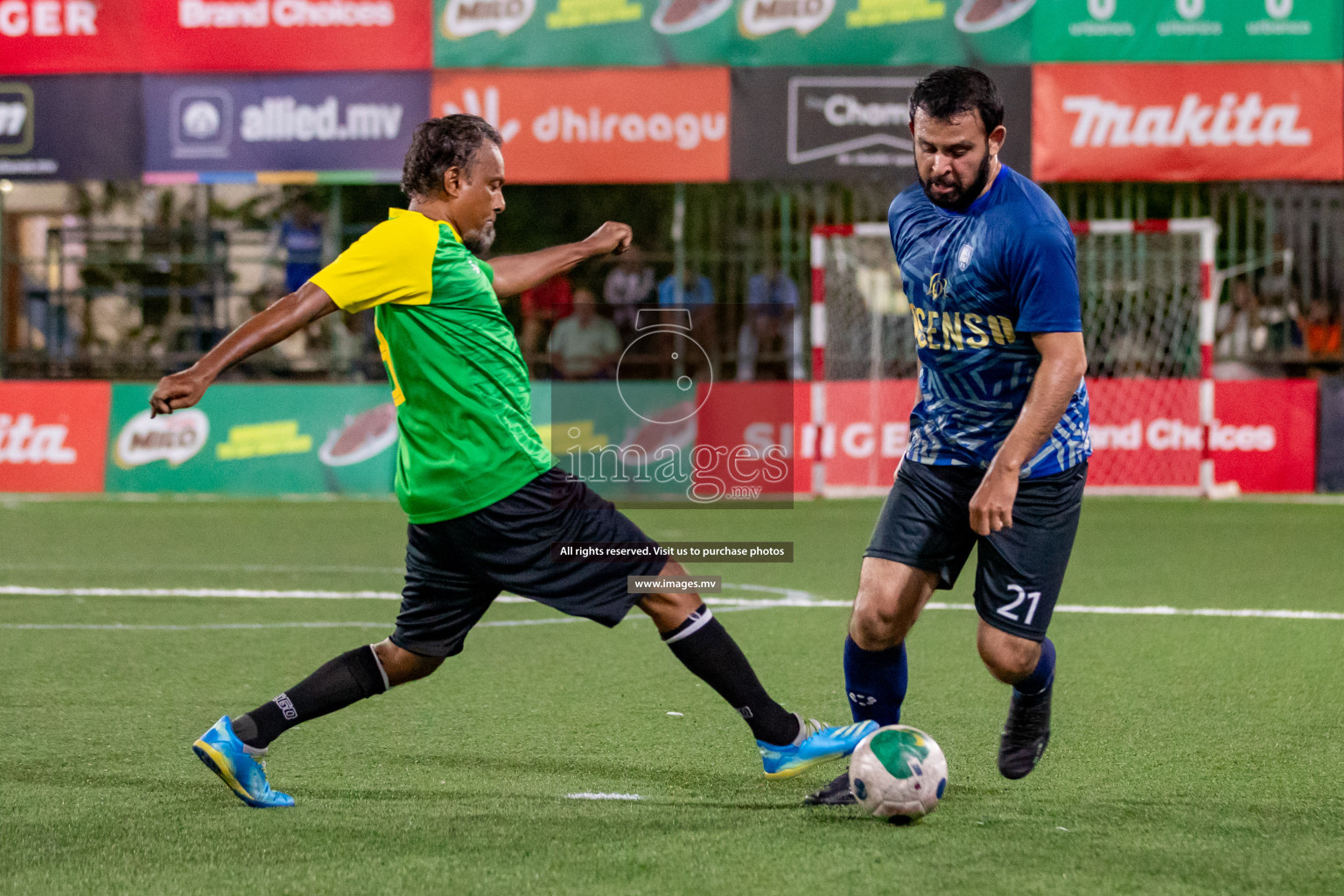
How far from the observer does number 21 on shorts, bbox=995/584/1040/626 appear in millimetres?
4547

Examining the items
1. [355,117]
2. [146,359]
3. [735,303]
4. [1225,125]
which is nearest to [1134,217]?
[1225,125]

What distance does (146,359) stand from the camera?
15.7m

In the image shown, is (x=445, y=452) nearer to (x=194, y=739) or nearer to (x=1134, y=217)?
(x=194, y=739)

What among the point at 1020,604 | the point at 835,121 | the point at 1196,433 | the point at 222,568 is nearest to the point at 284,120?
the point at 835,121

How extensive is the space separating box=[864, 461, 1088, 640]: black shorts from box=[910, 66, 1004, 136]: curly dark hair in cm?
97

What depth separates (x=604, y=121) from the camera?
14.6 meters

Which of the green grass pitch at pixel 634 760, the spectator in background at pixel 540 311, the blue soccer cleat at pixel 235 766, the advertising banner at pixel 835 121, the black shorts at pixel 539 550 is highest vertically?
the advertising banner at pixel 835 121

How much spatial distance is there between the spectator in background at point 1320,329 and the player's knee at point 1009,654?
448 inches

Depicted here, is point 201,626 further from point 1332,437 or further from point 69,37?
point 1332,437

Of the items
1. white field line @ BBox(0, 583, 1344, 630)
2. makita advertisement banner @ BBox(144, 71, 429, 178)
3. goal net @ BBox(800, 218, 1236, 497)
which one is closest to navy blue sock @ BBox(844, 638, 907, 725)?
white field line @ BBox(0, 583, 1344, 630)

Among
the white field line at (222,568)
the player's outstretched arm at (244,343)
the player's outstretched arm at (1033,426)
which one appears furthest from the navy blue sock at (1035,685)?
the white field line at (222,568)

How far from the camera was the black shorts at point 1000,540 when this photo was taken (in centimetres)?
454

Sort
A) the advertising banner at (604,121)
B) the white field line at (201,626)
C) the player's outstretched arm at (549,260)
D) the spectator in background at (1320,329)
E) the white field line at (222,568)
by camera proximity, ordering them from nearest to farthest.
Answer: the player's outstretched arm at (549,260) → the white field line at (201,626) → the white field line at (222,568) → the advertising banner at (604,121) → the spectator in background at (1320,329)

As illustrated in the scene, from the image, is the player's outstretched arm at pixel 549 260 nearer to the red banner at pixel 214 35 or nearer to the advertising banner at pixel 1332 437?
the red banner at pixel 214 35
